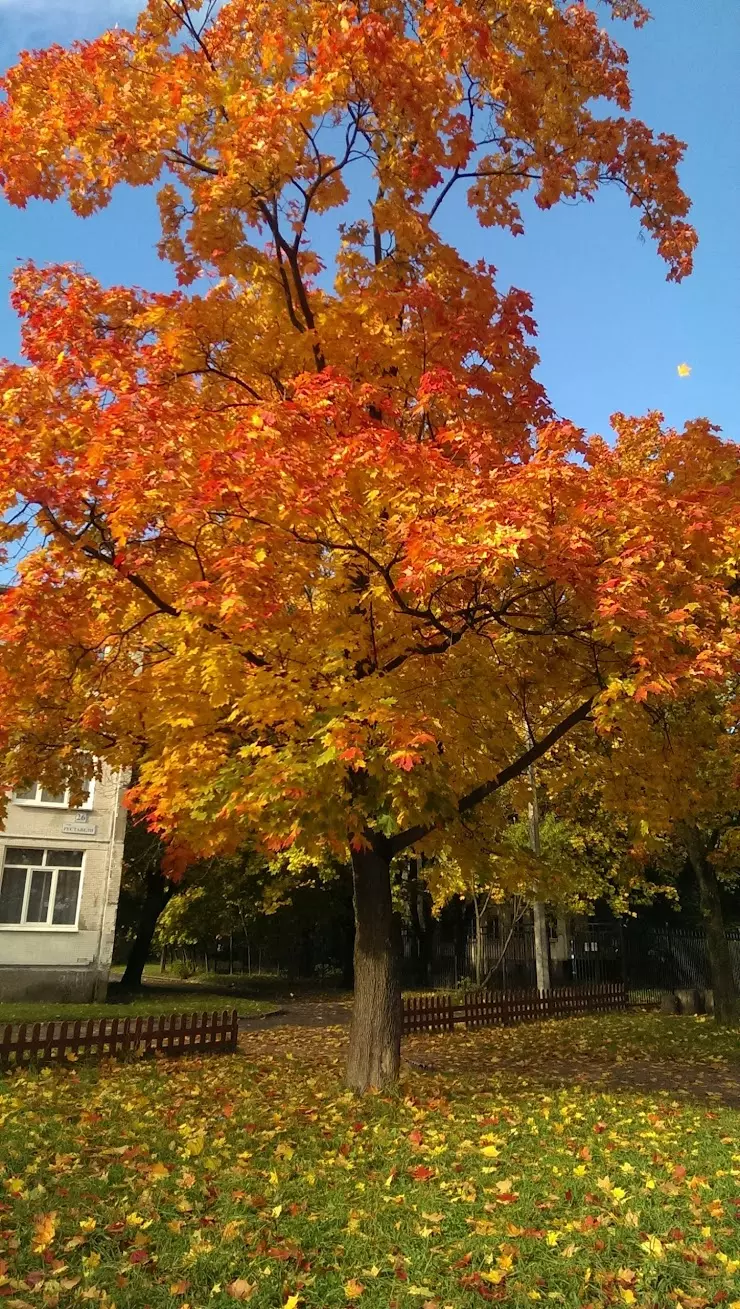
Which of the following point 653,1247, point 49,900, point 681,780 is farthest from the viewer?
point 49,900

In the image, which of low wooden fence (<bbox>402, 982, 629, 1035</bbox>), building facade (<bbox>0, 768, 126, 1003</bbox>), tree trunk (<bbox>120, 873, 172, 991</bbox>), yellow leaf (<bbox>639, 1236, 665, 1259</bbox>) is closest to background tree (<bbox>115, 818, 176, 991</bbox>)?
tree trunk (<bbox>120, 873, 172, 991</bbox>)

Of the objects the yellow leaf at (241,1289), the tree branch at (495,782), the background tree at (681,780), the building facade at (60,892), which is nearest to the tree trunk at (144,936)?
the building facade at (60,892)

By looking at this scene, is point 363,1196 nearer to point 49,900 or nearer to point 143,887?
point 49,900

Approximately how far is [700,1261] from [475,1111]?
3843 millimetres

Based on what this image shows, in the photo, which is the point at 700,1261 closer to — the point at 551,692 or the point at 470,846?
the point at 470,846

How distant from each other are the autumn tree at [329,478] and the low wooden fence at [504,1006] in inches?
281

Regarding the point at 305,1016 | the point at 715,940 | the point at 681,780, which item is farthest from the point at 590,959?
the point at 681,780

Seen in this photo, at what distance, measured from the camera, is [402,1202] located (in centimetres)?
502

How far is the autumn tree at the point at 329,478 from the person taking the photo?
614 cm

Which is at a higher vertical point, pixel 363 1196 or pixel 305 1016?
pixel 363 1196

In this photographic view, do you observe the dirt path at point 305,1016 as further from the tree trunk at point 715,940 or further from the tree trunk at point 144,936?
the tree trunk at point 715,940

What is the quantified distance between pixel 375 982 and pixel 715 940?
37.6ft

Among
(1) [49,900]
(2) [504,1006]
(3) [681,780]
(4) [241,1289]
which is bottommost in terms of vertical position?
(4) [241,1289]

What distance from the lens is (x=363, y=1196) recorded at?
5.11 metres
